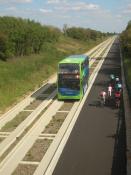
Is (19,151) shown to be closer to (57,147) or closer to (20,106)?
(57,147)

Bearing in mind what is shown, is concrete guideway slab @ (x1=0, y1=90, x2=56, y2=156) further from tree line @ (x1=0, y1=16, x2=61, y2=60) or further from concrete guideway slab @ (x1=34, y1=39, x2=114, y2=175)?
tree line @ (x1=0, y1=16, x2=61, y2=60)

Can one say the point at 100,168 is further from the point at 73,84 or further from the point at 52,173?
the point at 73,84

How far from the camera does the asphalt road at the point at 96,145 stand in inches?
727

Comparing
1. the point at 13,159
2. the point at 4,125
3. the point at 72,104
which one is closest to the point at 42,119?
the point at 4,125

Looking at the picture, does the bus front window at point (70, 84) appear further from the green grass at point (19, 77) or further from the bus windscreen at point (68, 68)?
the green grass at point (19, 77)

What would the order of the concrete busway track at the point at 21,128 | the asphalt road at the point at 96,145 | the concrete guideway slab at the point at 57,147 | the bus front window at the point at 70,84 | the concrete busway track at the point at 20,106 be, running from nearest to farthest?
the asphalt road at the point at 96,145 → the concrete guideway slab at the point at 57,147 → the concrete busway track at the point at 21,128 → the concrete busway track at the point at 20,106 → the bus front window at the point at 70,84

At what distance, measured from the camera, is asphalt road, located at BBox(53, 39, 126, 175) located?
727 inches

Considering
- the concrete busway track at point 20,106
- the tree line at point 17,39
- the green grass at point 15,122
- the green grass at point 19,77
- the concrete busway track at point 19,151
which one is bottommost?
the concrete busway track at point 19,151

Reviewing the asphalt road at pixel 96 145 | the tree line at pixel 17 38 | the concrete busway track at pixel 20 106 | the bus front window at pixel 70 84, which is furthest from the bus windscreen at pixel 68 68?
the tree line at pixel 17 38

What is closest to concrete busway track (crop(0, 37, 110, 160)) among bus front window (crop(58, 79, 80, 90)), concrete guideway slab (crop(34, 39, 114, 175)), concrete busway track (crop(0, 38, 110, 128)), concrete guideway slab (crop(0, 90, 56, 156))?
concrete guideway slab (crop(0, 90, 56, 156))

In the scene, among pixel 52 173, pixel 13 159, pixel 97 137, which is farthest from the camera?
pixel 97 137

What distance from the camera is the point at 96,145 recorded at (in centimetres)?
2172

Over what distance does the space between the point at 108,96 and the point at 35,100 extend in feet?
19.9

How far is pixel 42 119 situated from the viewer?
1099 inches
